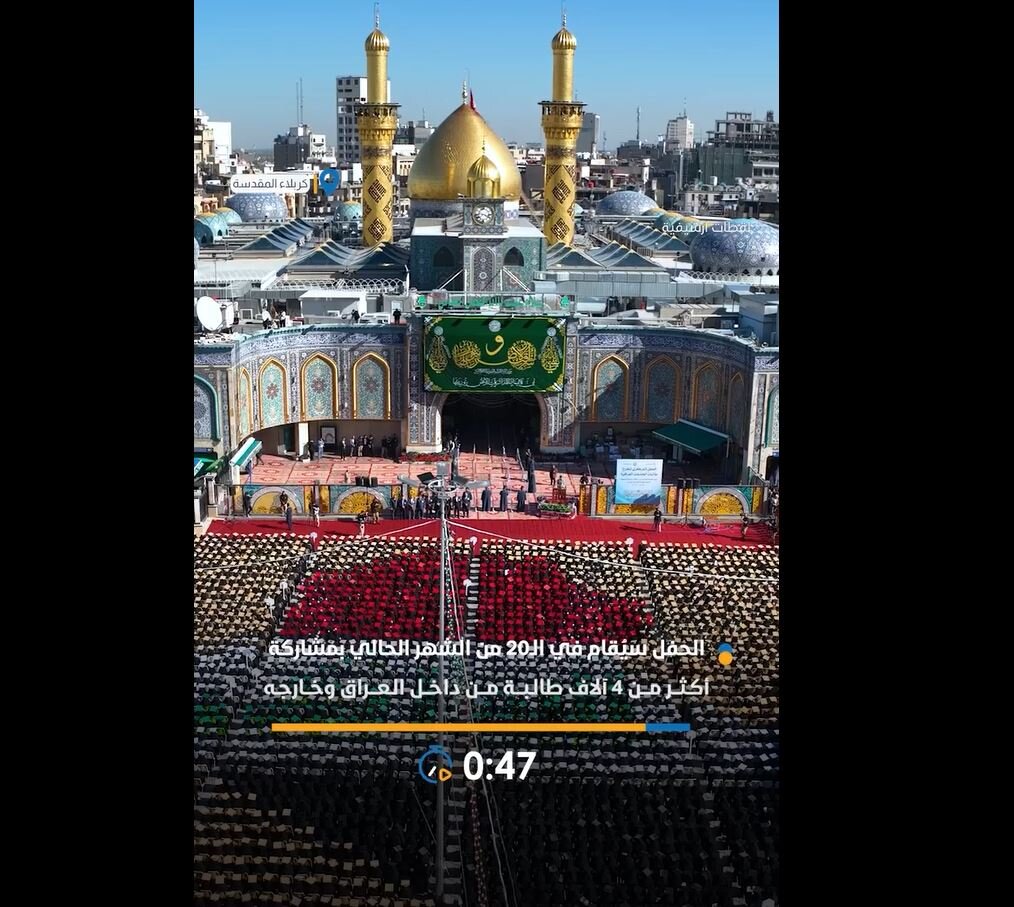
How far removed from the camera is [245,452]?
2014 cm

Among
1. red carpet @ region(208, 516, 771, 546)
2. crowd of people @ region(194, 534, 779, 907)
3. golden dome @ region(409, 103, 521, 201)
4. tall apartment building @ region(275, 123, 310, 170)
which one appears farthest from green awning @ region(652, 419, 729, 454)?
tall apartment building @ region(275, 123, 310, 170)

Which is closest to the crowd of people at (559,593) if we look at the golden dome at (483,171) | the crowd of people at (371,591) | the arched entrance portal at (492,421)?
the crowd of people at (371,591)

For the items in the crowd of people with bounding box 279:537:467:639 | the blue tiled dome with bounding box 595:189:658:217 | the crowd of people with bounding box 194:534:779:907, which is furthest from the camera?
the blue tiled dome with bounding box 595:189:658:217

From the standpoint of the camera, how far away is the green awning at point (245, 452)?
1962 cm

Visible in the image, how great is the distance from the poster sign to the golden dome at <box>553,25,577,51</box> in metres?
14.5

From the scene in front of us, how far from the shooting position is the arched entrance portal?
22594 mm

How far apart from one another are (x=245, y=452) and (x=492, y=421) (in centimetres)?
553

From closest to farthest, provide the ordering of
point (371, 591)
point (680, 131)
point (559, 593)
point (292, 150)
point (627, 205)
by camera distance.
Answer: point (371, 591) < point (559, 593) < point (627, 205) < point (292, 150) < point (680, 131)

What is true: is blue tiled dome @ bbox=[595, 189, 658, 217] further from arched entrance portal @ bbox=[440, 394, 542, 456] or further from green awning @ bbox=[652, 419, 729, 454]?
green awning @ bbox=[652, 419, 729, 454]

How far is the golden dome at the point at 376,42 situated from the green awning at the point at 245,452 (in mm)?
12448

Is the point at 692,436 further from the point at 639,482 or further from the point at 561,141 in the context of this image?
the point at 561,141
